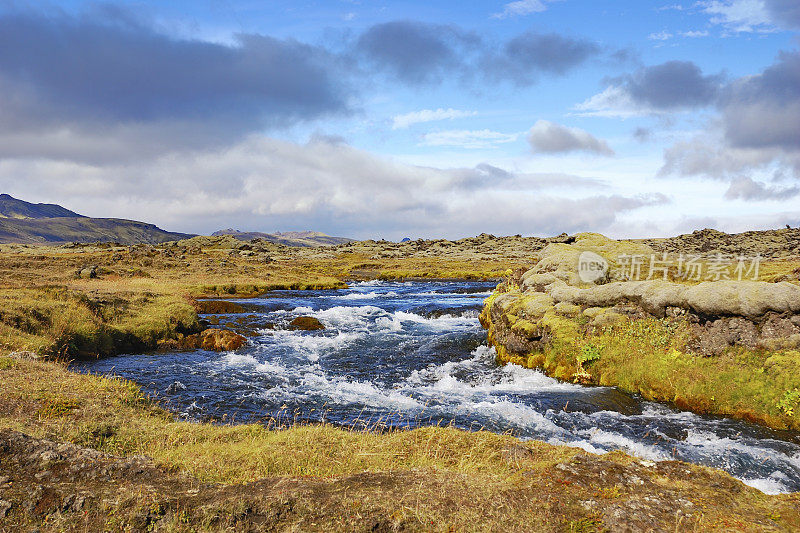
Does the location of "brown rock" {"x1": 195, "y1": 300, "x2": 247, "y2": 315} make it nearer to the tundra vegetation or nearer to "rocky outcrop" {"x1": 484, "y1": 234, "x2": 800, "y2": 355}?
the tundra vegetation

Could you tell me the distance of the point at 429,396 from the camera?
740 inches

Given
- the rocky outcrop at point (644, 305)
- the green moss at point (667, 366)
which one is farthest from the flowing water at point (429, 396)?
the rocky outcrop at point (644, 305)

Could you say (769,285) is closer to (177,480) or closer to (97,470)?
(177,480)

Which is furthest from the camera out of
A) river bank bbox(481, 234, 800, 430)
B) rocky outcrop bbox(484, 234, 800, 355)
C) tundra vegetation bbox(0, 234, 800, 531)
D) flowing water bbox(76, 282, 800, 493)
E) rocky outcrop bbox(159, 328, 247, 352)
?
rocky outcrop bbox(159, 328, 247, 352)

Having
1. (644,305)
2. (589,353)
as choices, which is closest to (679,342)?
(644,305)

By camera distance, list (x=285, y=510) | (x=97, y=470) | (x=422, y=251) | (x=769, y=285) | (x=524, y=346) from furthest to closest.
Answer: (x=422, y=251) < (x=524, y=346) < (x=769, y=285) < (x=97, y=470) < (x=285, y=510)

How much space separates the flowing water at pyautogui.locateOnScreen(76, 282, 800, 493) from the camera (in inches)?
522

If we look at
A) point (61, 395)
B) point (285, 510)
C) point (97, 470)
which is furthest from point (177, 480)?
point (61, 395)

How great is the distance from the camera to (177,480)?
798cm

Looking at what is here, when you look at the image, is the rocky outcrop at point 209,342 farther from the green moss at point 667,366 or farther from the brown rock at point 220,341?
the green moss at point 667,366

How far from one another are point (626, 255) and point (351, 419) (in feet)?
74.3

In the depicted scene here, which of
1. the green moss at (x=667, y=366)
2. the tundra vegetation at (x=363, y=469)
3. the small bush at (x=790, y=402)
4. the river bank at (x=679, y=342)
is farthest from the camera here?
the river bank at (x=679, y=342)

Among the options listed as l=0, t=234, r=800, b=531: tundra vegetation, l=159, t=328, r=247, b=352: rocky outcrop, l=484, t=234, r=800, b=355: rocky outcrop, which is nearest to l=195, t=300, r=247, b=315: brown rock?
l=159, t=328, r=247, b=352: rocky outcrop

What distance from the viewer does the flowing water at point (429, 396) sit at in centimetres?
1325
